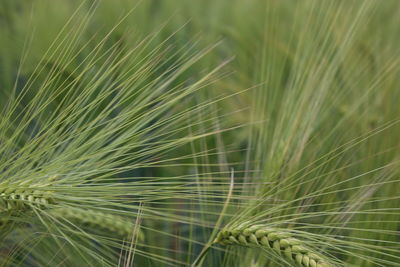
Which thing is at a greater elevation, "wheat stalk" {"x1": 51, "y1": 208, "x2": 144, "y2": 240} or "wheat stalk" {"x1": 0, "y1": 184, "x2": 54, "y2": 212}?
"wheat stalk" {"x1": 51, "y1": 208, "x2": 144, "y2": 240}

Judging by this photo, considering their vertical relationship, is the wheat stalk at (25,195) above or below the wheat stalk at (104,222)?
below

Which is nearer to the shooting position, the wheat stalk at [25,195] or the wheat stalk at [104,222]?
the wheat stalk at [25,195]

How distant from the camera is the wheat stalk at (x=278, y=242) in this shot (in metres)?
0.87

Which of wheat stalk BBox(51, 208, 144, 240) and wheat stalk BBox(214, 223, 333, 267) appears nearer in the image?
wheat stalk BBox(214, 223, 333, 267)

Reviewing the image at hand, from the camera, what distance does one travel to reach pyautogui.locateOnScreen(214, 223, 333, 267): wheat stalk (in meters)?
0.87

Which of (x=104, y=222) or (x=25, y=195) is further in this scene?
(x=104, y=222)

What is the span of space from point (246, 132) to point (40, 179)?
2.10ft

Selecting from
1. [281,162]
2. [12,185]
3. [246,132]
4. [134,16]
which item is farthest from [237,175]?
[12,185]

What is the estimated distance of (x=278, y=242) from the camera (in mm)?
883

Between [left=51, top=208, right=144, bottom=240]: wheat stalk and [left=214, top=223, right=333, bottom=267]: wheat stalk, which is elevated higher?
[left=51, top=208, right=144, bottom=240]: wheat stalk

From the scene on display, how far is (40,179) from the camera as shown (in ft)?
3.04

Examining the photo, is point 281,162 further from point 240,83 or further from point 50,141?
point 240,83

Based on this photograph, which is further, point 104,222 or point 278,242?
point 104,222

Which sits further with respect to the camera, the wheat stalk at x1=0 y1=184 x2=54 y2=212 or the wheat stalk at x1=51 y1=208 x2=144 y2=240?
the wheat stalk at x1=51 y1=208 x2=144 y2=240
